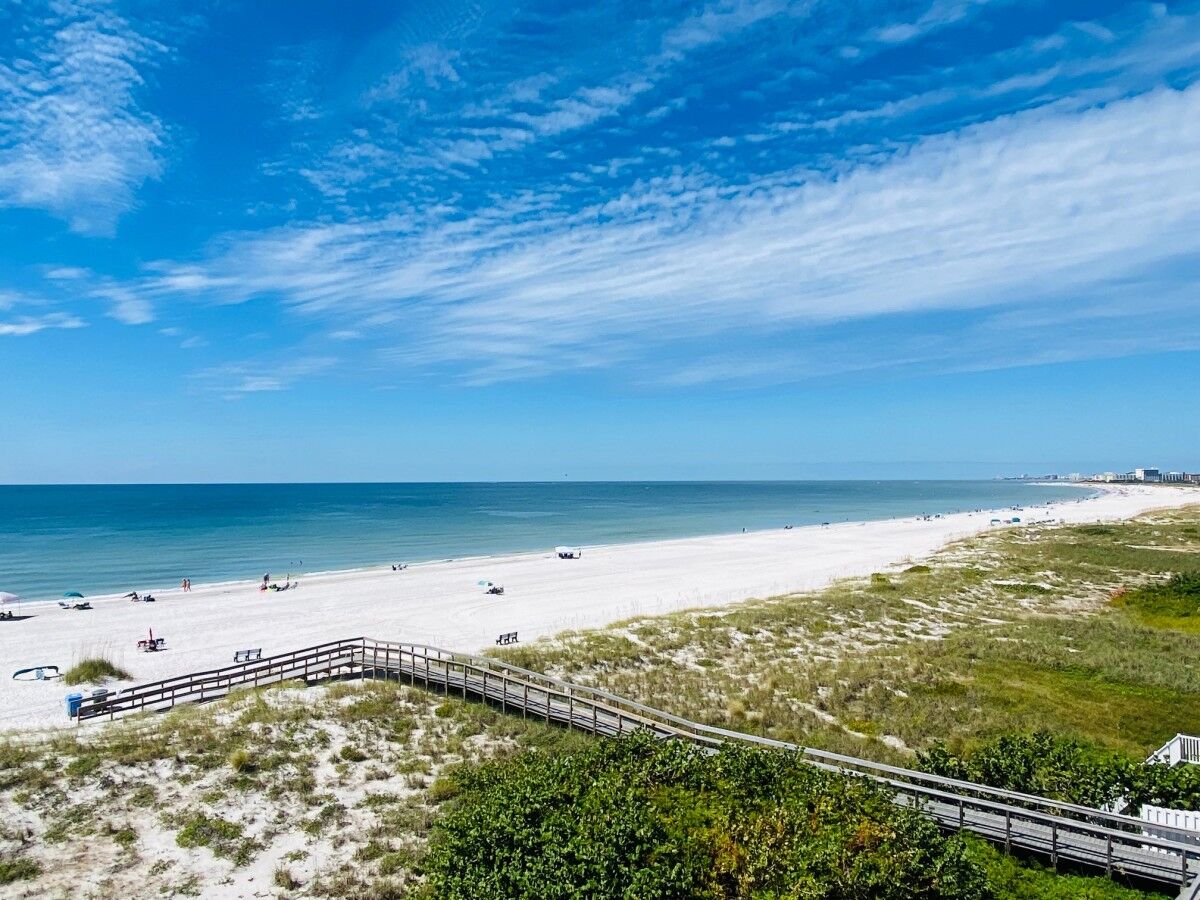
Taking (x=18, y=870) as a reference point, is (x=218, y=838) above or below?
below

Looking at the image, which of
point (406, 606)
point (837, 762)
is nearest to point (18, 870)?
point (837, 762)

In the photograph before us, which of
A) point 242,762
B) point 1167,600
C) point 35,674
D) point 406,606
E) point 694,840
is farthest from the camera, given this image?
point 406,606

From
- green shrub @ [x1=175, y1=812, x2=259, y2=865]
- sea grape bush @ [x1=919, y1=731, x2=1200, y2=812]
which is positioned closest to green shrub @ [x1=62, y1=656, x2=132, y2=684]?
green shrub @ [x1=175, y1=812, x2=259, y2=865]

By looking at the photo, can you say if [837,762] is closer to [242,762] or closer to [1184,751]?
[1184,751]

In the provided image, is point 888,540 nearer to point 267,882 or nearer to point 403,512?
point 267,882

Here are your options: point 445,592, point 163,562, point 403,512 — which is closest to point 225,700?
point 445,592

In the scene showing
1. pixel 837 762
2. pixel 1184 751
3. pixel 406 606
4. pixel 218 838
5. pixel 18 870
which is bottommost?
pixel 406 606
